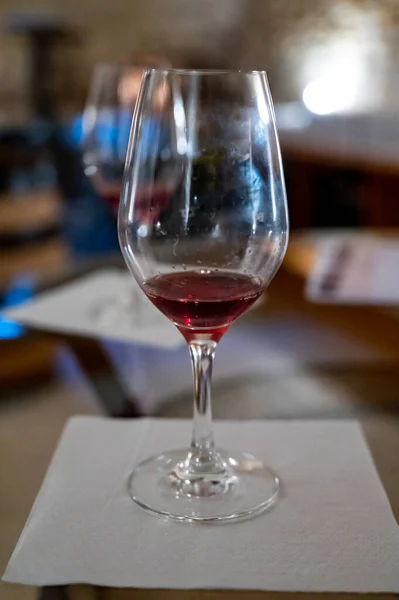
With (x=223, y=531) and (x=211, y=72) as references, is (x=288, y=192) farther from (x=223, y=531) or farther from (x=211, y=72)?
(x=223, y=531)

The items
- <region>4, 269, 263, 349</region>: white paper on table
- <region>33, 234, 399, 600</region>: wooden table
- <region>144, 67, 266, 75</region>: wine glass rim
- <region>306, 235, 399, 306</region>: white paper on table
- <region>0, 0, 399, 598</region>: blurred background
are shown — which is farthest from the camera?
<region>306, 235, 399, 306</region>: white paper on table

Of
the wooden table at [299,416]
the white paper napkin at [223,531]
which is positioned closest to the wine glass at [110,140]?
the wooden table at [299,416]

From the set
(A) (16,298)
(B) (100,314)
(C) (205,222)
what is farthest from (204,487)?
(A) (16,298)

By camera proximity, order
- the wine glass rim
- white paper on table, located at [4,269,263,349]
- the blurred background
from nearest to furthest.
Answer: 1. the wine glass rim
2. the blurred background
3. white paper on table, located at [4,269,263,349]

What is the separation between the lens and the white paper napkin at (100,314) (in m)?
0.70

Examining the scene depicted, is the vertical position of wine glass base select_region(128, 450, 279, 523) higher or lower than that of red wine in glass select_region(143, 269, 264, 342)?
lower

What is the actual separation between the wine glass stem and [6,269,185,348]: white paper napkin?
21cm

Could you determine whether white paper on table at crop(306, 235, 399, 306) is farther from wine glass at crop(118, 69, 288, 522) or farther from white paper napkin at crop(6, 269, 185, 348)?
wine glass at crop(118, 69, 288, 522)

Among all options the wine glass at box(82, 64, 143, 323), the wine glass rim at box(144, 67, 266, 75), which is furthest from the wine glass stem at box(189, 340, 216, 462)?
the wine glass at box(82, 64, 143, 323)

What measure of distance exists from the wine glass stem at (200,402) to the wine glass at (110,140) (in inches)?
10.6

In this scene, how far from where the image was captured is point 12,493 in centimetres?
46

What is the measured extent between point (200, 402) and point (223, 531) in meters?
0.09

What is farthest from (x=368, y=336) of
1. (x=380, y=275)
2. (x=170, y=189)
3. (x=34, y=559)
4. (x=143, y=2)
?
(x=143, y=2)

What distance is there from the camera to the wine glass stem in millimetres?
473
